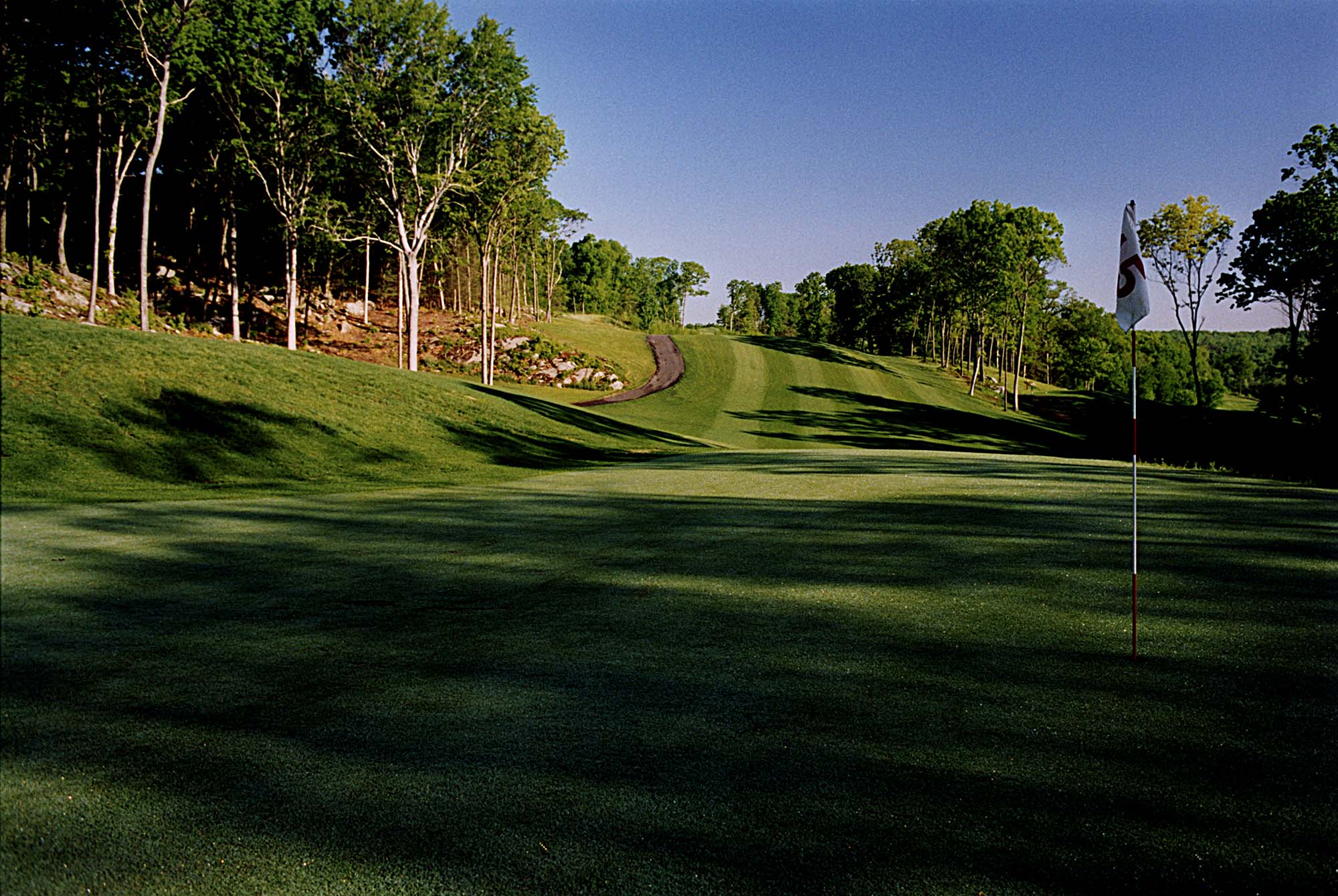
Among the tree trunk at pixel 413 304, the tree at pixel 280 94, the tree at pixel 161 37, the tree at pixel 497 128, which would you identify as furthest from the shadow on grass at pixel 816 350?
the tree at pixel 161 37

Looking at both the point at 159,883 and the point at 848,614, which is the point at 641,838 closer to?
the point at 159,883

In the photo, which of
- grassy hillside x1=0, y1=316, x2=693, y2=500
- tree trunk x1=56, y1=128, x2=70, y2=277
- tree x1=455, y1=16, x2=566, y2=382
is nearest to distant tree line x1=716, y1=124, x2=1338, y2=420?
grassy hillside x1=0, y1=316, x2=693, y2=500

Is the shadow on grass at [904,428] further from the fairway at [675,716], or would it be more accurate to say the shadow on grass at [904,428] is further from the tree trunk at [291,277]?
the fairway at [675,716]

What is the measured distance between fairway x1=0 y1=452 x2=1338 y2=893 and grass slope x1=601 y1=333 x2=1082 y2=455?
2714 centimetres

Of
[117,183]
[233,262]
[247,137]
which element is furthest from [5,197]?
[247,137]

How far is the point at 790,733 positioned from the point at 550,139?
38317 mm

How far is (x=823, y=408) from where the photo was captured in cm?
4572

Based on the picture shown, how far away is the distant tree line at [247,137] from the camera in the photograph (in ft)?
96.5

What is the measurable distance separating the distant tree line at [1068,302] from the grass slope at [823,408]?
682 cm

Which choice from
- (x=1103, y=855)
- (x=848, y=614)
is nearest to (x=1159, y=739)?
(x=1103, y=855)

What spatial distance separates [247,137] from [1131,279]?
131ft

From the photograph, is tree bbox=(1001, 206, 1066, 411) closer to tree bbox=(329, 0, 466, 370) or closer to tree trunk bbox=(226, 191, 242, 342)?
tree bbox=(329, 0, 466, 370)

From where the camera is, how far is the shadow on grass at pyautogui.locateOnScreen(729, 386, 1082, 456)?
38594mm

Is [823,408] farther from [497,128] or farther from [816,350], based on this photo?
[497,128]
